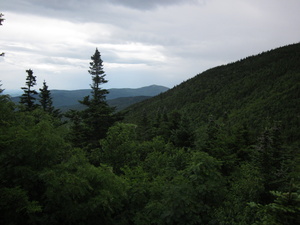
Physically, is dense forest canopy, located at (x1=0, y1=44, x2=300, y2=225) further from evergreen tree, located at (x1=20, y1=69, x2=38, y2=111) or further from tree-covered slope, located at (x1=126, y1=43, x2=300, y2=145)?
tree-covered slope, located at (x1=126, y1=43, x2=300, y2=145)

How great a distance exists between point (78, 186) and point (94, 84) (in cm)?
1871

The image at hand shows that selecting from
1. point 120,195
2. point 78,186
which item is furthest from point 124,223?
point 78,186

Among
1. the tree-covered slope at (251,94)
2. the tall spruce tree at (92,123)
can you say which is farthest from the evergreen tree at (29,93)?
the tree-covered slope at (251,94)

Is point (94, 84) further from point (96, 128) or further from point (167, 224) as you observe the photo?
point (167, 224)

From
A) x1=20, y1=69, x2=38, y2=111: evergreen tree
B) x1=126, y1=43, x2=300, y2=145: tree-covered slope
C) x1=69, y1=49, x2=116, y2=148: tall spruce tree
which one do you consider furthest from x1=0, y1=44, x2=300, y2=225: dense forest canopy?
x1=126, y1=43, x2=300, y2=145: tree-covered slope

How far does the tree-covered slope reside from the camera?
50875mm

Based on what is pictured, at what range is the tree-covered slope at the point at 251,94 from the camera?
50.9 meters

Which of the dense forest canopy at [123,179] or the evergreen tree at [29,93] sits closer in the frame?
the dense forest canopy at [123,179]

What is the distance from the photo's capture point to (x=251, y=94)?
2879 inches

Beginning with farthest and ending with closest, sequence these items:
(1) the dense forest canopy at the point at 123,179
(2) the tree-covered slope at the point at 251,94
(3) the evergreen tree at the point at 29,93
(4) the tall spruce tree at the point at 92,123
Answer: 1. (2) the tree-covered slope at the point at 251,94
2. (3) the evergreen tree at the point at 29,93
3. (4) the tall spruce tree at the point at 92,123
4. (1) the dense forest canopy at the point at 123,179

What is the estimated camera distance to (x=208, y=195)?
8.17 meters

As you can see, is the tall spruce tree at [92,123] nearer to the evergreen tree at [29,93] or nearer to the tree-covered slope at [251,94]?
the evergreen tree at [29,93]

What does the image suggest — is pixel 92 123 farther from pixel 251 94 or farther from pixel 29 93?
pixel 251 94

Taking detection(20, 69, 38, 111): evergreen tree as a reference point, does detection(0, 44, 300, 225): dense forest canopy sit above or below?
below
